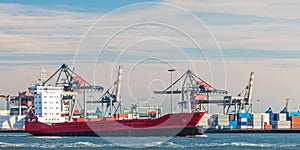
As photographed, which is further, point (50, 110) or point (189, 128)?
point (50, 110)

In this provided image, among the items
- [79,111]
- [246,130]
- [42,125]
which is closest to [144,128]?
[42,125]

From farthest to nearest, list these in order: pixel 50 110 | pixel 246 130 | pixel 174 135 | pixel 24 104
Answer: pixel 24 104 < pixel 246 130 < pixel 50 110 < pixel 174 135

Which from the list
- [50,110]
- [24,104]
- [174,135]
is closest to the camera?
[174,135]

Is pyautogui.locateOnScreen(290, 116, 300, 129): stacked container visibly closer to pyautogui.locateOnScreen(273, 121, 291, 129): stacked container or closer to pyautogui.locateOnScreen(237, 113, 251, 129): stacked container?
pyautogui.locateOnScreen(273, 121, 291, 129): stacked container

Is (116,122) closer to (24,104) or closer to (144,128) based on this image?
(144,128)

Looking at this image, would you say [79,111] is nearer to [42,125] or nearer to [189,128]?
[42,125]

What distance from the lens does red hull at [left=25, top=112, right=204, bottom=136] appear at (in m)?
97.7

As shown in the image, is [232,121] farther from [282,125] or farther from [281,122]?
[282,125]

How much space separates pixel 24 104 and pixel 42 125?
1529 inches

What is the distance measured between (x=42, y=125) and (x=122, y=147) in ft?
127

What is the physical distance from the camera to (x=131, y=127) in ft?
331

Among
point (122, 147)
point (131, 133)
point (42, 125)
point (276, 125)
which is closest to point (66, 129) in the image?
point (42, 125)

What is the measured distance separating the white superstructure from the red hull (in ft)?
8.62

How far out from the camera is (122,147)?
72.2 meters
